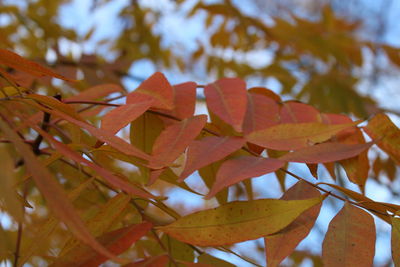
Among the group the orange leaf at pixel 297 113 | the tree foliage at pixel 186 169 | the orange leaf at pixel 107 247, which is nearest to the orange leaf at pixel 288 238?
the tree foliage at pixel 186 169

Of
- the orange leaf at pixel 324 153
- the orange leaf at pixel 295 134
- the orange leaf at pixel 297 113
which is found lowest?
the orange leaf at pixel 324 153

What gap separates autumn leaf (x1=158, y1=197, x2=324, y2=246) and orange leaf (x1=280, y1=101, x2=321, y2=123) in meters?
0.22

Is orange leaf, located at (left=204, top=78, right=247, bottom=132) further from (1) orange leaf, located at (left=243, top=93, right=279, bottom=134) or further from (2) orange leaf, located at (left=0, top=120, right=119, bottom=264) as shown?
(2) orange leaf, located at (left=0, top=120, right=119, bottom=264)

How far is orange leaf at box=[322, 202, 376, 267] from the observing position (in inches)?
14.3

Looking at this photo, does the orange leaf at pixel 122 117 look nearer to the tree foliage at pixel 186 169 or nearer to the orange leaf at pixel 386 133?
the tree foliage at pixel 186 169

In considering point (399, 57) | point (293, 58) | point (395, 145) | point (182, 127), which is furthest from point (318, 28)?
point (182, 127)

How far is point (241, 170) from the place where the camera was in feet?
1.20

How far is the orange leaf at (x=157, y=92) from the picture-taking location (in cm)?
47

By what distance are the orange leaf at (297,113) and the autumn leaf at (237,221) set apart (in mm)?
221

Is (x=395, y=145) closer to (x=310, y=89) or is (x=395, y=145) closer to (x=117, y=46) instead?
(x=310, y=89)

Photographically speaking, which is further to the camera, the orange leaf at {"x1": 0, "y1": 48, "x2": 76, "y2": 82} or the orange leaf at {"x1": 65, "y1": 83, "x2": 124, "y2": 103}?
the orange leaf at {"x1": 65, "y1": 83, "x2": 124, "y2": 103}

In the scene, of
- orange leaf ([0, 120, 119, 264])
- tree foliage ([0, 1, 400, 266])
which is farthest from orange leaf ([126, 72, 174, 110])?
orange leaf ([0, 120, 119, 264])

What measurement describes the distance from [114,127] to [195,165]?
0.08 m

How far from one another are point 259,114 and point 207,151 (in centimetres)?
17
